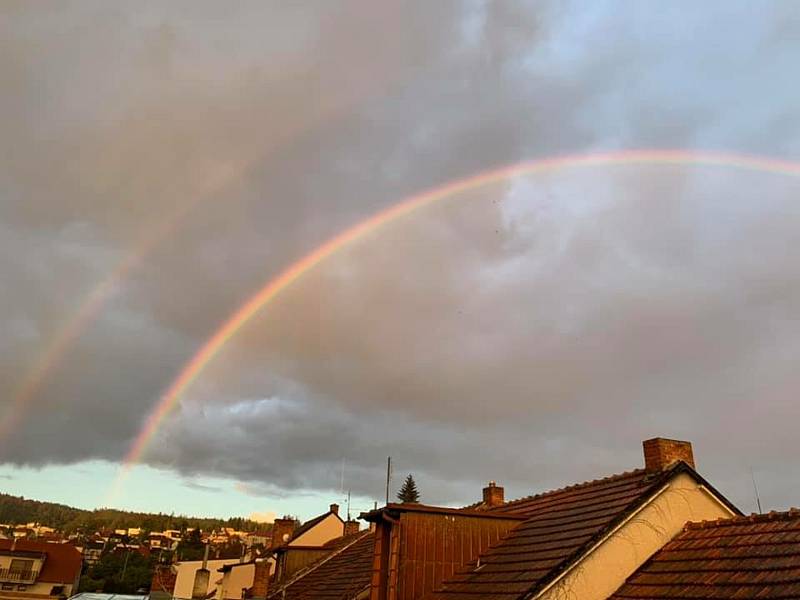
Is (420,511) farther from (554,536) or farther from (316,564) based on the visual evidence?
(316,564)

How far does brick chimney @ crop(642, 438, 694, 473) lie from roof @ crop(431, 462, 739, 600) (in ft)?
0.84

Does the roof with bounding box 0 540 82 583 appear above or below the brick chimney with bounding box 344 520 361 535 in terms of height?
below

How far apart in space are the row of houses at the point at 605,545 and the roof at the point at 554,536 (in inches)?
1.5

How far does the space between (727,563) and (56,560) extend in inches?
3405

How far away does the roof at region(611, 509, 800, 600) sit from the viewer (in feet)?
32.9

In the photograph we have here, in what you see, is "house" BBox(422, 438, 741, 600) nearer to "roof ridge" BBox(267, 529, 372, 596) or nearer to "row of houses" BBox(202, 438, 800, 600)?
"row of houses" BBox(202, 438, 800, 600)

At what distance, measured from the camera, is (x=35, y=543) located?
267ft

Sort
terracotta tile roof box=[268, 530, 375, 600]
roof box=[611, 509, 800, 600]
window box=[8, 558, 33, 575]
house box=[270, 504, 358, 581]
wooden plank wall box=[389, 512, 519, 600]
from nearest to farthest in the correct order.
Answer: roof box=[611, 509, 800, 600] < wooden plank wall box=[389, 512, 519, 600] < terracotta tile roof box=[268, 530, 375, 600] < house box=[270, 504, 358, 581] < window box=[8, 558, 33, 575]

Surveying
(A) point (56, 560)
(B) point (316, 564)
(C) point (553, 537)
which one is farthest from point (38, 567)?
(C) point (553, 537)

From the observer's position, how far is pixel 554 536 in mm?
14625

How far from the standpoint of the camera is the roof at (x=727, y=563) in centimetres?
1004

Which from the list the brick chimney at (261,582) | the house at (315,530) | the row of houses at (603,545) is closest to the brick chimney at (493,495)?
the row of houses at (603,545)

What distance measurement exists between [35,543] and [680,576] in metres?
90.8

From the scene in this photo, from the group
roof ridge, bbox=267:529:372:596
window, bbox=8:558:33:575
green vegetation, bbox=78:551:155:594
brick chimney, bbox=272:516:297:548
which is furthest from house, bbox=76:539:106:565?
roof ridge, bbox=267:529:372:596
